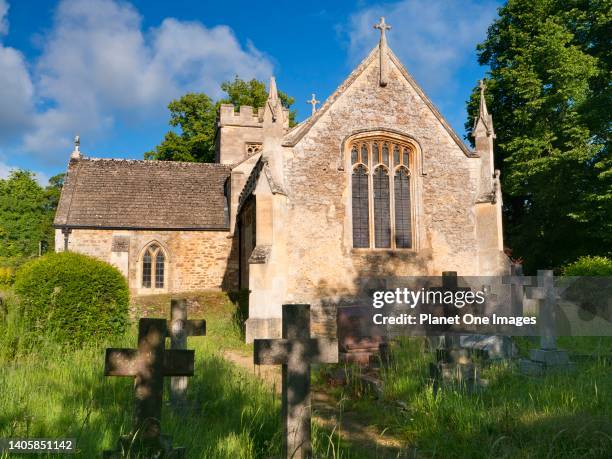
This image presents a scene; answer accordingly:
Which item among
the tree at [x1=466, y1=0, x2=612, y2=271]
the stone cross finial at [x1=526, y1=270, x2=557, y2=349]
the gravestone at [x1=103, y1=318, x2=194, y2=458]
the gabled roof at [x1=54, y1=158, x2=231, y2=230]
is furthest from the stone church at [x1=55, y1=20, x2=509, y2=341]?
the gravestone at [x1=103, y1=318, x2=194, y2=458]

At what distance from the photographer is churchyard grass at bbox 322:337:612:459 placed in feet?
15.0

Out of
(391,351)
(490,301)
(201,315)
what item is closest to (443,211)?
(490,301)

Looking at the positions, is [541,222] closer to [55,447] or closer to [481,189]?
[481,189]

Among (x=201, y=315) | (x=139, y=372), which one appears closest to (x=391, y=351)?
(x=139, y=372)

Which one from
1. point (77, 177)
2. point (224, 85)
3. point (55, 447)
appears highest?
point (224, 85)

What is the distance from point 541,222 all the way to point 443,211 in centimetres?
1212

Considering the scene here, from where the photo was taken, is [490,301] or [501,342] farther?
[490,301]

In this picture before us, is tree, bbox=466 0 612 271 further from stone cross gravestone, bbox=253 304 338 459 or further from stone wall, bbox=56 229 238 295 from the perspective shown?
stone cross gravestone, bbox=253 304 338 459

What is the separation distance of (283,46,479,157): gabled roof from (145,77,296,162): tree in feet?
74.6

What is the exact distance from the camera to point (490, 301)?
42.8 ft

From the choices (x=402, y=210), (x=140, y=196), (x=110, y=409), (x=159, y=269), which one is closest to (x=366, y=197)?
(x=402, y=210)

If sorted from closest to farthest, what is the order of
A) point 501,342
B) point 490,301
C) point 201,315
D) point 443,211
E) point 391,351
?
point 391,351 → point 501,342 → point 490,301 → point 443,211 → point 201,315

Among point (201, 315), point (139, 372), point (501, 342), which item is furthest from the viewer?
point (201, 315)

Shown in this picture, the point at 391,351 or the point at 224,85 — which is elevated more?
the point at 224,85
